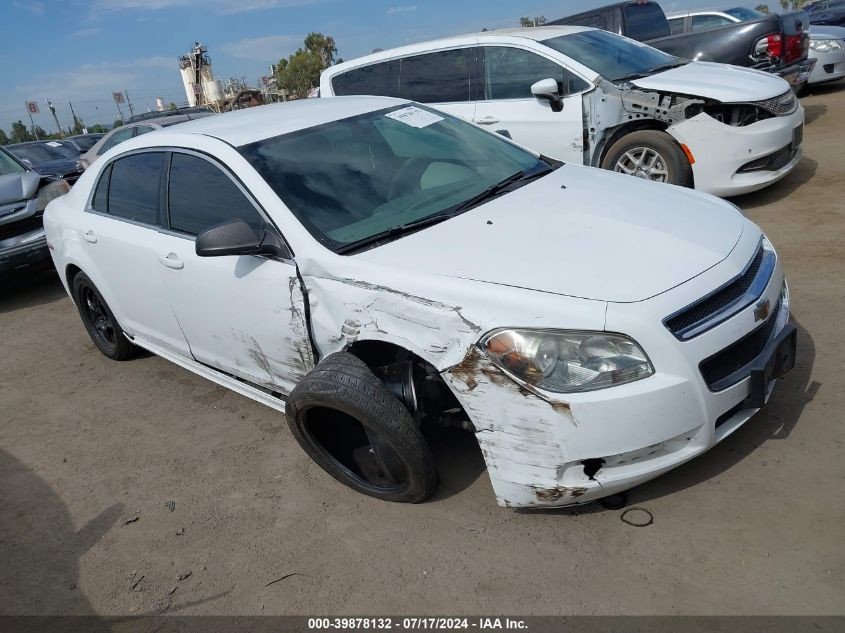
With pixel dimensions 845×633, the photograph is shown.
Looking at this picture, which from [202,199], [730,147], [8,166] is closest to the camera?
[202,199]

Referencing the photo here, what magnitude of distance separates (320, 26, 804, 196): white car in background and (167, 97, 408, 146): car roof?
249 centimetres

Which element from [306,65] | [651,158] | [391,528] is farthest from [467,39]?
[306,65]

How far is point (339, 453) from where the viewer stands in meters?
3.15

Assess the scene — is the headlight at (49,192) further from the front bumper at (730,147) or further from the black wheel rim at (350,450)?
the front bumper at (730,147)

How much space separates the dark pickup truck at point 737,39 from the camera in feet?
29.2

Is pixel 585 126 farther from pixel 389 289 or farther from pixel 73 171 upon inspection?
pixel 73 171

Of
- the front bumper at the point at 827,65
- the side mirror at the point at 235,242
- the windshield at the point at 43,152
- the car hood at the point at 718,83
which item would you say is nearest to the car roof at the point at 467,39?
the car hood at the point at 718,83

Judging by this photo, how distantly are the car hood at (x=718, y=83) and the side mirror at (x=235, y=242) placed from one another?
4.24 meters

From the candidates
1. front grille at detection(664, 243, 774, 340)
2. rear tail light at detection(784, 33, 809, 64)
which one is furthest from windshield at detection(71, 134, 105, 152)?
front grille at detection(664, 243, 774, 340)

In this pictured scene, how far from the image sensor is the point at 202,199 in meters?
3.51

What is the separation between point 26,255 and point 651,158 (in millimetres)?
6164

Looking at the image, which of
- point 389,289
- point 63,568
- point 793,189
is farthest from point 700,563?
point 793,189

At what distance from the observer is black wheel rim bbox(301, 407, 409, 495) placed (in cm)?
293

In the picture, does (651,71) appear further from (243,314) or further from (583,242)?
(243,314)
